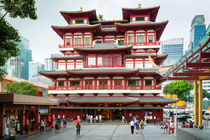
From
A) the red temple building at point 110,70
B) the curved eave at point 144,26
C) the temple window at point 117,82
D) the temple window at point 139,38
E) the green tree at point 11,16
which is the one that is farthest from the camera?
the temple window at point 139,38

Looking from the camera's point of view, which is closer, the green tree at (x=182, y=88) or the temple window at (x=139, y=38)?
the temple window at (x=139, y=38)

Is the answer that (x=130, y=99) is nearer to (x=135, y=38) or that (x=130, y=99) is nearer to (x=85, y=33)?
(x=135, y=38)

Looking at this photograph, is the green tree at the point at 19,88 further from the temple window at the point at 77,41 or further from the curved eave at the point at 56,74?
the temple window at the point at 77,41

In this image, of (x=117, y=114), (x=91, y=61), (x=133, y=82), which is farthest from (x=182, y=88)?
(x=91, y=61)

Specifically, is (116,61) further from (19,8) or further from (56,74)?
(19,8)

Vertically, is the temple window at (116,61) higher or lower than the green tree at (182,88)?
higher

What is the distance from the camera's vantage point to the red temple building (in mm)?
Result: 43312

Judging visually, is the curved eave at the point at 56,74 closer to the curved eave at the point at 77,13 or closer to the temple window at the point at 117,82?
the temple window at the point at 117,82

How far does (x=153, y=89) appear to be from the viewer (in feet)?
145

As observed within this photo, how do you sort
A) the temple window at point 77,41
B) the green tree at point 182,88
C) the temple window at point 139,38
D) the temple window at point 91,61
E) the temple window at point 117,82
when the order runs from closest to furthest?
the temple window at point 117,82 → the temple window at point 91,61 → the temple window at point 139,38 → the temple window at point 77,41 → the green tree at point 182,88

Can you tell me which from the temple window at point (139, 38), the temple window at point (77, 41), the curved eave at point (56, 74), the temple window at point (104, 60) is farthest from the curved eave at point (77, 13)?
the curved eave at point (56, 74)

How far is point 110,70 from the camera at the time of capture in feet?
145

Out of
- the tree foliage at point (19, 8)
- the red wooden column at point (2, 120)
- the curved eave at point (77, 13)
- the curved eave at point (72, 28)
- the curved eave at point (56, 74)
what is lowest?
the red wooden column at point (2, 120)

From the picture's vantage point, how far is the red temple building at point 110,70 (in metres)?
43.3
